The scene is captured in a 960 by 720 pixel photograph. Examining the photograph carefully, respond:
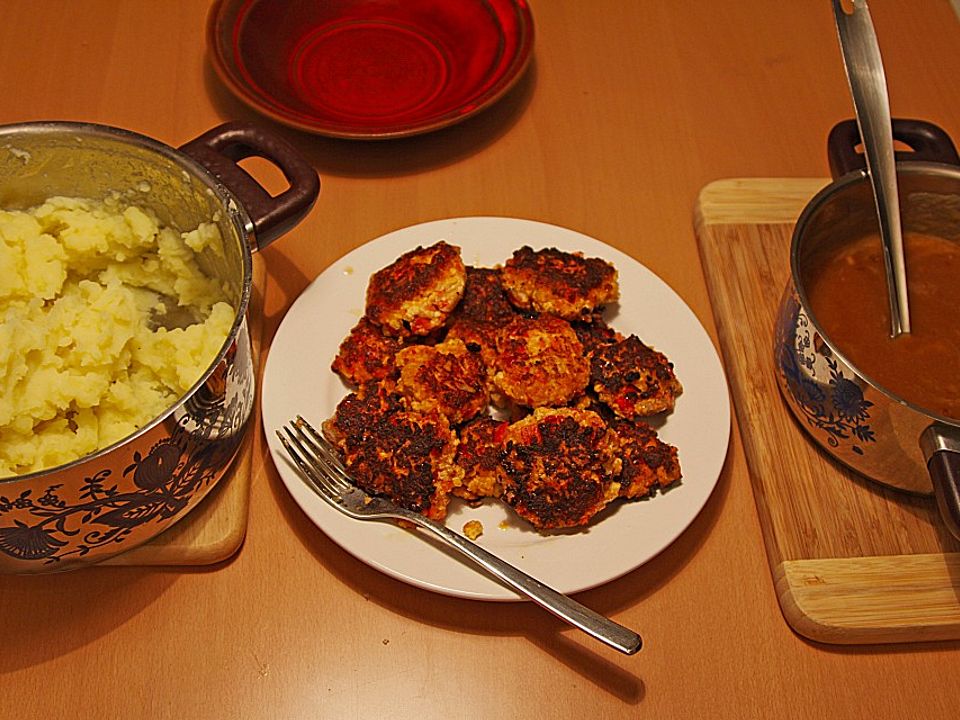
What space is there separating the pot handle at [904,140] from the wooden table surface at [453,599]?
27 centimetres

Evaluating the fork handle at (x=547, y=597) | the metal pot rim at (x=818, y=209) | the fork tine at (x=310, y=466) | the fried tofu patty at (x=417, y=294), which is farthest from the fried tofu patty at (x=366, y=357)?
the metal pot rim at (x=818, y=209)

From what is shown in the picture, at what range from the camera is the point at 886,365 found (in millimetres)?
1164

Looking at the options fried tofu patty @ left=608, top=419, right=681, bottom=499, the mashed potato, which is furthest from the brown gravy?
the mashed potato

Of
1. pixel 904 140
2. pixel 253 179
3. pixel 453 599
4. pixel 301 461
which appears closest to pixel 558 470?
pixel 453 599

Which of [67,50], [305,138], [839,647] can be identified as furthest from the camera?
[67,50]

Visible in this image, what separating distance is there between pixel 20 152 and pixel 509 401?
705mm

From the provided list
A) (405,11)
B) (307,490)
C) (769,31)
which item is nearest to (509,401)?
(307,490)

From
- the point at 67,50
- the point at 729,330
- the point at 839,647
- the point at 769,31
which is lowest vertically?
the point at 839,647

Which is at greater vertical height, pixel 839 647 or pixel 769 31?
pixel 769 31

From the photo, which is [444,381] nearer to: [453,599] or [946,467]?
[453,599]

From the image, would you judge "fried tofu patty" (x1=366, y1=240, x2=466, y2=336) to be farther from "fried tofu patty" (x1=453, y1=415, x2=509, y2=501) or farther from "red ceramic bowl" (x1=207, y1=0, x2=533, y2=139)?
"red ceramic bowl" (x1=207, y1=0, x2=533, y2=139)

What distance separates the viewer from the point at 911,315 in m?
1.22

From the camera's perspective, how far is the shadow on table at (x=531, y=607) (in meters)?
1.08

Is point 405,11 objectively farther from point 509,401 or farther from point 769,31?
point 509,401
